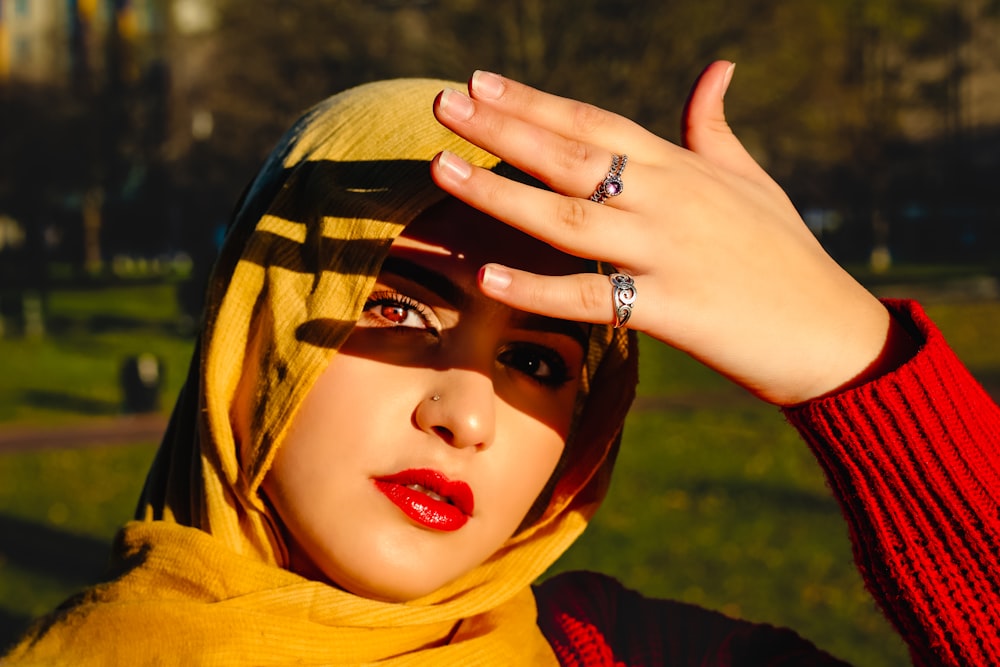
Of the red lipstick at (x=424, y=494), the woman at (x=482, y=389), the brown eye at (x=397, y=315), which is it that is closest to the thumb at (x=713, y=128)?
the woman at (x=482, y=389)

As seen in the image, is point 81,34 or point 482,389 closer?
point 482,389

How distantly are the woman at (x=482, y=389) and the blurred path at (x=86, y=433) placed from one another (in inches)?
385

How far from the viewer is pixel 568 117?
1.39 metres

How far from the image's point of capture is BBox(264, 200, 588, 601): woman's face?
5.22ft

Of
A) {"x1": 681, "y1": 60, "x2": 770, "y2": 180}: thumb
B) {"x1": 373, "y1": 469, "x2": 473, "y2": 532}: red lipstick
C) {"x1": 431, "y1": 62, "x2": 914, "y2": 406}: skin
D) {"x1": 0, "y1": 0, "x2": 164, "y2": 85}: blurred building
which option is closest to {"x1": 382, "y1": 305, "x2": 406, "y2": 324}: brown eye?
{"x1": 373, "y1": 469, "x2": 473, "y2": 532}: red lipstick

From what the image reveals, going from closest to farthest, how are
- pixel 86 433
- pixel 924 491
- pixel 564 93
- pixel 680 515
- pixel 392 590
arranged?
pixel 924 491 < pixel 392 590 < pixel 680 515 < pixel 86 433 < pixel 564 93

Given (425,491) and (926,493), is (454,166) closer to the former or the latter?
(425,491)

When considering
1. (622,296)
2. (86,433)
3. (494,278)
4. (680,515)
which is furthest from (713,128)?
(86,433)

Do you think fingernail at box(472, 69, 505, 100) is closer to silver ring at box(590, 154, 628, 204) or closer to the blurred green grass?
silver ring at box(590, 154, 628, 204)

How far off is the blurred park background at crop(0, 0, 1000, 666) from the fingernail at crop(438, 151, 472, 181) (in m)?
4.75

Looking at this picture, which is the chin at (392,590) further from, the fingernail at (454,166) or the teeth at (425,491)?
the fingernail at (454,166)

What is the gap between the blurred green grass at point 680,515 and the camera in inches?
236

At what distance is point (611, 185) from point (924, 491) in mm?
717

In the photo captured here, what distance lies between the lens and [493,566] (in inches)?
76.5
